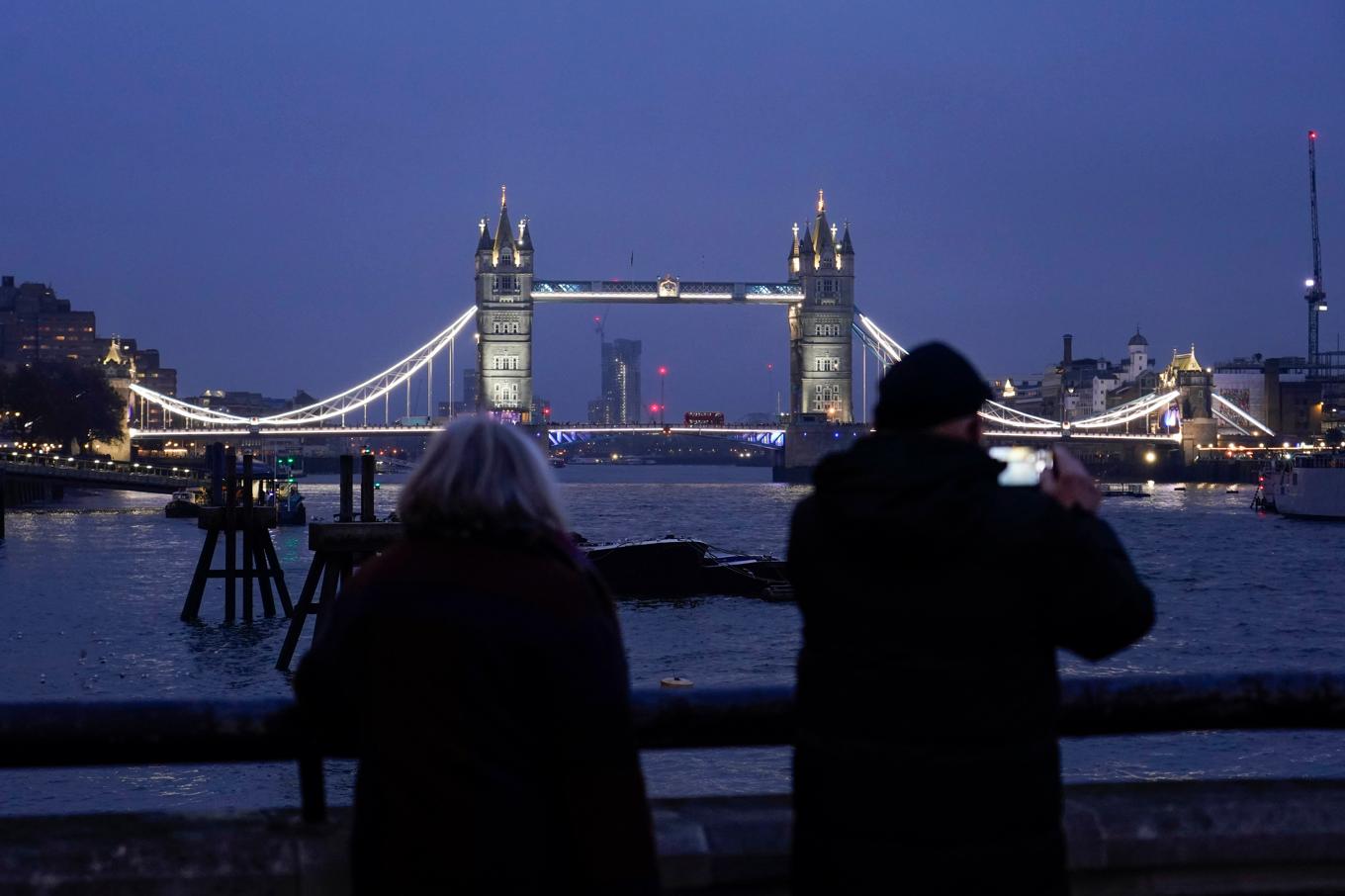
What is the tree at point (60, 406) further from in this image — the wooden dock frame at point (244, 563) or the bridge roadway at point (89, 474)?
the wooden dock frame at point (244, 563)

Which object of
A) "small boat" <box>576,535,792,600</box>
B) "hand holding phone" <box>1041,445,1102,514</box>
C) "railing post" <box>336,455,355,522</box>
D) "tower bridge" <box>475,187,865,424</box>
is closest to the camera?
"hand holding phone" <box>1041,445,1102,514</box>

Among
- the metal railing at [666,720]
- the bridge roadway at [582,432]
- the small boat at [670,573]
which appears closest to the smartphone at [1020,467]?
the metal railing at [666,720]

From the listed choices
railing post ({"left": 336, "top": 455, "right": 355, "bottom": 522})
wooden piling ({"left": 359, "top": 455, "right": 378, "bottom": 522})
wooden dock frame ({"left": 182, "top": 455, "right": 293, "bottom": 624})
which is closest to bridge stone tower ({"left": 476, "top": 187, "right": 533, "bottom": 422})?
wooden dock frame ({"left": 182, "top": 455, "right": 293, "bottom": 624})

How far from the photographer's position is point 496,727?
6.88ft

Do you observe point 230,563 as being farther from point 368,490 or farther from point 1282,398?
point 1282,398

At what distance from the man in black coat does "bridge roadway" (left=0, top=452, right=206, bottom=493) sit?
5654 centimetres

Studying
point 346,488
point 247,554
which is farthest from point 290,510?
point 346,488

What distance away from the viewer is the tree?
73.9m

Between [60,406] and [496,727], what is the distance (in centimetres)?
8071

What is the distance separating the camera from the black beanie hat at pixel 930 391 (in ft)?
7.58

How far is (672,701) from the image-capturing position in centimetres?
287

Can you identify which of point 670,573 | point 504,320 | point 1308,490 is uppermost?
point 504,320

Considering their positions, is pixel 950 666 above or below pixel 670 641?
above

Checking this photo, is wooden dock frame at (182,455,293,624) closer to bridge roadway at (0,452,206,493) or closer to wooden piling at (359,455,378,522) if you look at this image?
wooden piling at (359,455,378,522)
